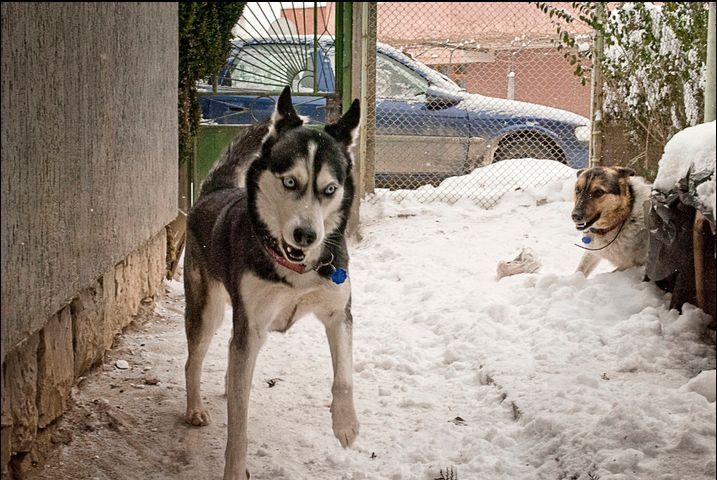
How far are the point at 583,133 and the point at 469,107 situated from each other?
5.74 ft

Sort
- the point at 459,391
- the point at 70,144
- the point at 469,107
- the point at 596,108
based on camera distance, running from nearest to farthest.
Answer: the point at 70,144, the point at 459,391, the point at 469,107, the point at 596,108

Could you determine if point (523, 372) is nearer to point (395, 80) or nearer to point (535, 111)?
point (395, 80)

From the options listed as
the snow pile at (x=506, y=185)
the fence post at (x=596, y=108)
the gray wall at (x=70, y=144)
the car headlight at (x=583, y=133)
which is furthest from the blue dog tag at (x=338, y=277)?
the car headlight at (x=583, y=133)

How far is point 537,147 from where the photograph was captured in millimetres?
8461

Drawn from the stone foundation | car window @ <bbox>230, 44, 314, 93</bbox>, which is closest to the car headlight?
car window @ <bbox>230, 44, 314, 93</bbox>

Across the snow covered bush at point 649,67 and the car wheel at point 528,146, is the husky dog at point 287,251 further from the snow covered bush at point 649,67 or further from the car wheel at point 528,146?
the car wheel at point 528,146

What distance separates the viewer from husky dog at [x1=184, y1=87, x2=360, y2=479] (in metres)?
2.80

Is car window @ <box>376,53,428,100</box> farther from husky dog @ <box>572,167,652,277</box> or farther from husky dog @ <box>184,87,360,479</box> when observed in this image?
husky dog @ <box>184,87,360,479</box>

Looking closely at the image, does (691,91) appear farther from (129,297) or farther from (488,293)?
(129,297)

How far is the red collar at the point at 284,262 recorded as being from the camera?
9.55 feet

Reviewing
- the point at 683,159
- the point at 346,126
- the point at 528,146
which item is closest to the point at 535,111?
the point at 528,146

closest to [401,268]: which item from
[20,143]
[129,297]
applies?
[129,297]

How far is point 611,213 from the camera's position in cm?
535

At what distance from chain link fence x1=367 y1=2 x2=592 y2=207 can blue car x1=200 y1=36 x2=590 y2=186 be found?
0.01 metres
